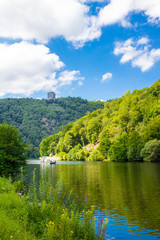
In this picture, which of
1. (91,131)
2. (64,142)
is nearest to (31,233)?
(91,131)

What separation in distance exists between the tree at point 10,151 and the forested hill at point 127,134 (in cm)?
5143

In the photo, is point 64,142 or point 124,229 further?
point 64,142

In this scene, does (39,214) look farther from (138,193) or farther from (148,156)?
(148,156)

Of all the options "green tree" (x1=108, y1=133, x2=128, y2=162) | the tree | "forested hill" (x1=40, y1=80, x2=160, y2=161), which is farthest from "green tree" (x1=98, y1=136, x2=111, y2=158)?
the tree

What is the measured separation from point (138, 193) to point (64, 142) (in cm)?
12900

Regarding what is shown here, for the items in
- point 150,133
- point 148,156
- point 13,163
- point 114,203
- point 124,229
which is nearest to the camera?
point 124,229

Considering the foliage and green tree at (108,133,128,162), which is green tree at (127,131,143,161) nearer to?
green tree at (108,133,128,162)

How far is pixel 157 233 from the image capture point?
10945 millimetres

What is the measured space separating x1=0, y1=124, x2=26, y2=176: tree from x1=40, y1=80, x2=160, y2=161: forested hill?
169 ft

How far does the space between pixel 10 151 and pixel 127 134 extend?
78.8m

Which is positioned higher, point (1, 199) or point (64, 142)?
point (64, 142)

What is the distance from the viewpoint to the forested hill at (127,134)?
8012 cm

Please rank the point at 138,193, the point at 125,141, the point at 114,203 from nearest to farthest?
the point at 114,203, the point at 138,193, the point at 125,141

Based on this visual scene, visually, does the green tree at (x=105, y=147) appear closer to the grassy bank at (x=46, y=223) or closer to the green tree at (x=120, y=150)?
the green tree at (x=120, y=150)
